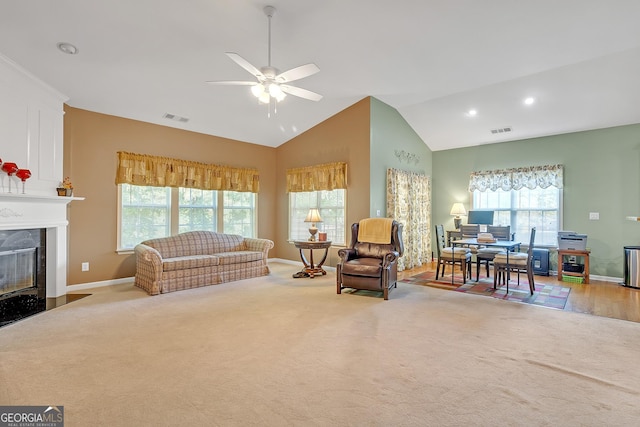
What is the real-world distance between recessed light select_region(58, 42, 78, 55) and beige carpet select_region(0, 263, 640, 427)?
3120 mm

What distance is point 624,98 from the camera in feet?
16.9

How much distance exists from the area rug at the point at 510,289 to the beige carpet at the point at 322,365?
0.49 metres

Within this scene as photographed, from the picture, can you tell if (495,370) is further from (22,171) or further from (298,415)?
(22,171)

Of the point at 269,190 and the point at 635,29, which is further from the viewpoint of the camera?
the point at 269,190

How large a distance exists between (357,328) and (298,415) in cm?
155

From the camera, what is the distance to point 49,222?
4352mm

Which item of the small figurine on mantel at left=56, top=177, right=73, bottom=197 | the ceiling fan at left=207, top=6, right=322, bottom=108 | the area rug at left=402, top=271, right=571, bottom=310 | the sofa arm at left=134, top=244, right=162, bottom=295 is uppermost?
the ceiling fan at left=207, top=6, right=322, bottom=108

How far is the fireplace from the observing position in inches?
150

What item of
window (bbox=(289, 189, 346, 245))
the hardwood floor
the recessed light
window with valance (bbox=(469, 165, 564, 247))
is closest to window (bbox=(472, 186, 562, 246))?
window with valance (bbox=(469, 165, 564, 247))

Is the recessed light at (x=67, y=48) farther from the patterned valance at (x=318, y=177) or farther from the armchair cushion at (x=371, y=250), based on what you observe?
the armchair cushion at (x=371, y=250)

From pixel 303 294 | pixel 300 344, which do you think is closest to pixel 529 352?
pixel 300 344

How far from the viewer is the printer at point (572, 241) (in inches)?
225

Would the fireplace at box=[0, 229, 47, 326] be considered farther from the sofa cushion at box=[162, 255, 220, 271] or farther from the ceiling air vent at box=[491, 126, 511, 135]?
the ceiling air vent at box=[491, 126, 511, 135]

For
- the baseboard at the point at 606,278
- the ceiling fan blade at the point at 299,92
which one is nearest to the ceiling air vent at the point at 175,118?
the ceiling fan blade at the point at 299,92
